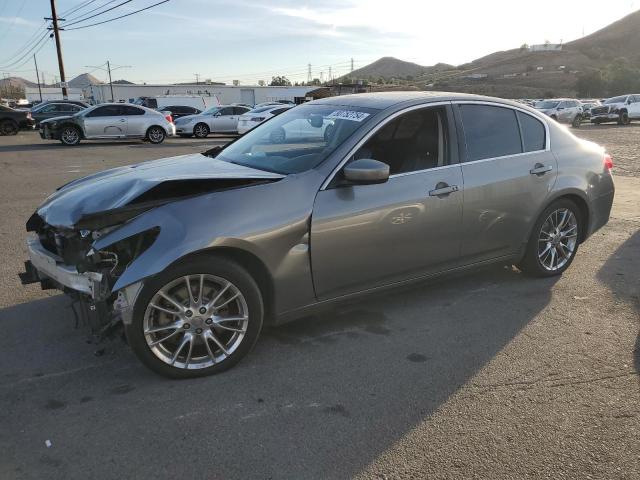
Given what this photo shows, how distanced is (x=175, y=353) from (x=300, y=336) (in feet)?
3.28

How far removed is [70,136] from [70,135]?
38 millimetres

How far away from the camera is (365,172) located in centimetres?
358

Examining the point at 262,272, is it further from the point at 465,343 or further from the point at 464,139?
the point at 464,139

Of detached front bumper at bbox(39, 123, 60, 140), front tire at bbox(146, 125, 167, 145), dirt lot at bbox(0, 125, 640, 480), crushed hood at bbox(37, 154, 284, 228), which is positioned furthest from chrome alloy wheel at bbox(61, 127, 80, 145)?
crushed hood at bbox(37, 154, 284, 228)

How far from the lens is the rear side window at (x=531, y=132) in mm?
4789

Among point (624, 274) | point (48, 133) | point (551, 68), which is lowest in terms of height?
point (624, 274)

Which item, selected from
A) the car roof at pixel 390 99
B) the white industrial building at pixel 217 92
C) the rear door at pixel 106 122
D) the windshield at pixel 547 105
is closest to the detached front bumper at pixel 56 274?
the car roof at pixel 390 99

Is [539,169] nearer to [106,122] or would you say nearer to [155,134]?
[106,122]

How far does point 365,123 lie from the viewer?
3969 mm

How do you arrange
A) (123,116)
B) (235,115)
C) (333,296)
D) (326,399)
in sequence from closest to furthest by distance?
(326,399)
(333,296)
(123,116)
(235,115)

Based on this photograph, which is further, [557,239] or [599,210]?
[599,210]

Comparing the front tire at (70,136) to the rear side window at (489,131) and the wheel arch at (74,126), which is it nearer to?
the wheel arch at (74,126)

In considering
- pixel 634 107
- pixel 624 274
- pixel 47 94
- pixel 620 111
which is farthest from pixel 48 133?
pixel 47 94

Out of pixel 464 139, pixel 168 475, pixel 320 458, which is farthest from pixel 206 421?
pixel 464 139
